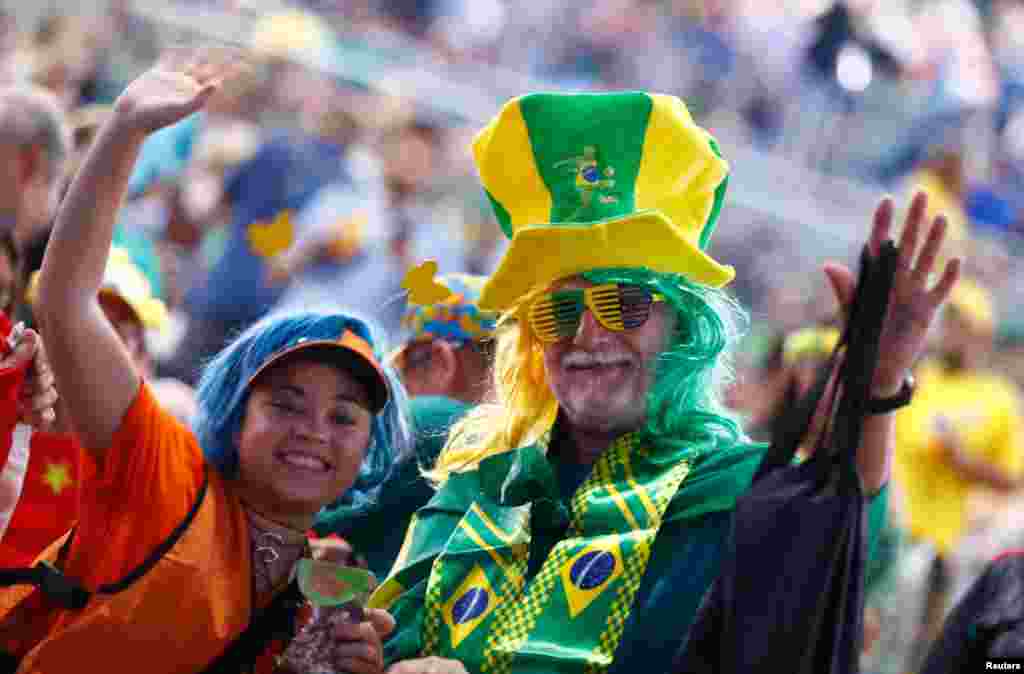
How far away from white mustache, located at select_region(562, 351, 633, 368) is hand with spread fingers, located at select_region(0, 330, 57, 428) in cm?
97

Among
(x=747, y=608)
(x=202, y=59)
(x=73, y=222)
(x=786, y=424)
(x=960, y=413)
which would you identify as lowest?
(x=960, y=413)

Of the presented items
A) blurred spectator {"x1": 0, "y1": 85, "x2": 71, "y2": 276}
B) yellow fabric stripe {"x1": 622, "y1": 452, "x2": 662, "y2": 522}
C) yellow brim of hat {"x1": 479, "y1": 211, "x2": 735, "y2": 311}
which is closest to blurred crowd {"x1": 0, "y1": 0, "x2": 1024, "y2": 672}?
blurred spectator {"x1": 0, "y1": 85, "x2": 71, "y2": 276}

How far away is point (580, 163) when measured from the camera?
11.9 feet

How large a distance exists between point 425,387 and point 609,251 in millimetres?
1381

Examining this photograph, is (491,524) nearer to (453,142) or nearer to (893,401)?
(893,401)

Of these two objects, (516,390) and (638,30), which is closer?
(516,390)

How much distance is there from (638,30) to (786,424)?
28.4 ft

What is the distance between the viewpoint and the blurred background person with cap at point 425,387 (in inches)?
158

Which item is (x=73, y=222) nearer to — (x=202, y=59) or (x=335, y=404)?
(x=202, y=59)

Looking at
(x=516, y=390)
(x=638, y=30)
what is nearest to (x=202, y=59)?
(x=516, y=390)

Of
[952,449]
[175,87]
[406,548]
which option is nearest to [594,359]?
[406,548]

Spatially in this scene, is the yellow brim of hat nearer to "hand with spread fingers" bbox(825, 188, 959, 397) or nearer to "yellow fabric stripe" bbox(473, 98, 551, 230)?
"yellow fabric stripe" bbox(473, 98, 551, 230)

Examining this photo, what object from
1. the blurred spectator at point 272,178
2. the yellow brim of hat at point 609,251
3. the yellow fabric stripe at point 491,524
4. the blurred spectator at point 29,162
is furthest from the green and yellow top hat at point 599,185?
the blurred spectator at point 272,178

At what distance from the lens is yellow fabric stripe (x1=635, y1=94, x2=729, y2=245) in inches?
141
